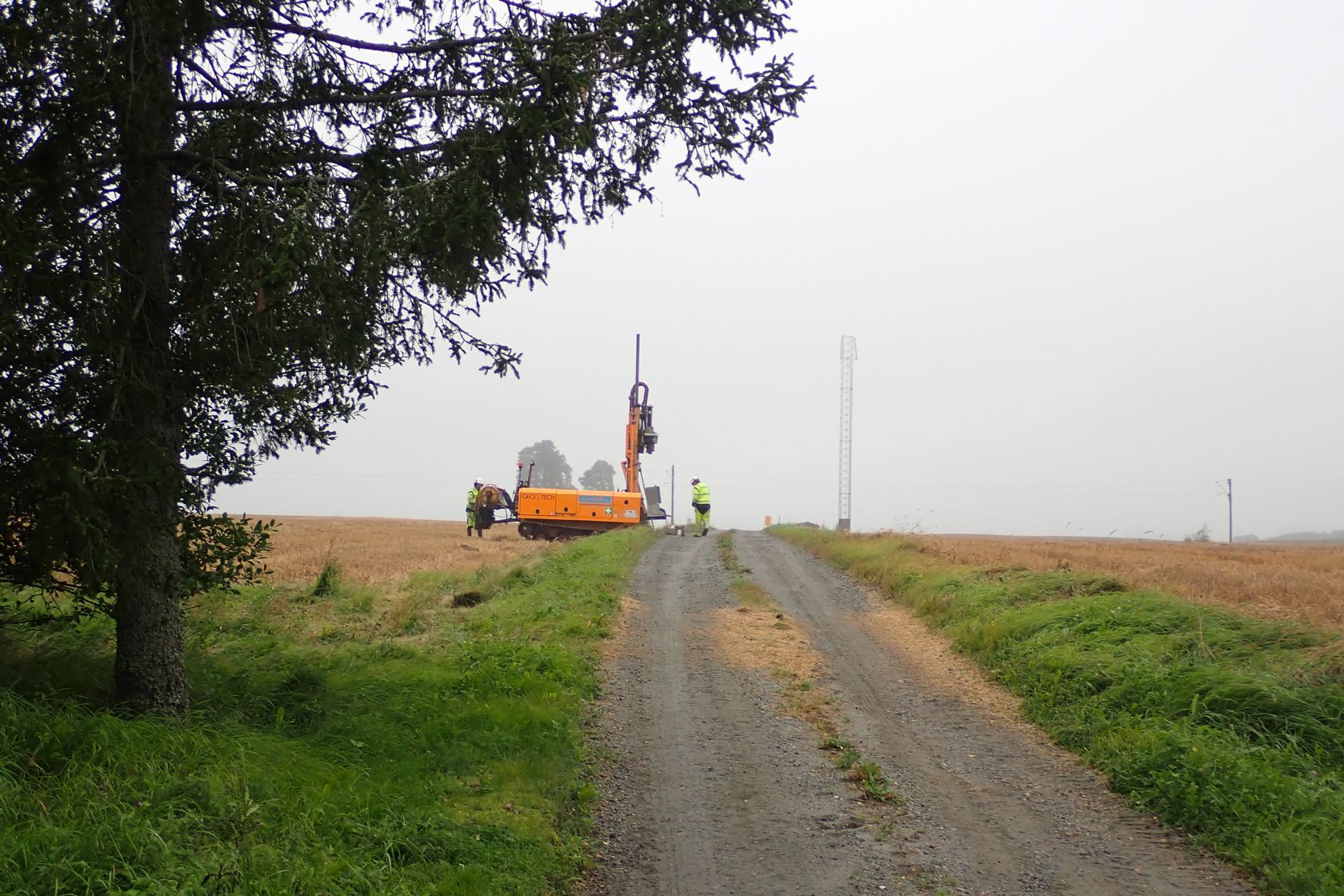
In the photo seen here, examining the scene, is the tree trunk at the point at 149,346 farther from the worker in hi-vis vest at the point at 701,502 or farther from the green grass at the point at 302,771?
the worker in hi-vis vest at the point at 701,502

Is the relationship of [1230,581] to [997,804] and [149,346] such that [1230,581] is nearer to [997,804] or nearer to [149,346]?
[997,804]

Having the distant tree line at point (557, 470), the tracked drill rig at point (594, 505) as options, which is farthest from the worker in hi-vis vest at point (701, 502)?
the distant tree line at point (557, 470)

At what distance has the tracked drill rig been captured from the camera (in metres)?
32.6

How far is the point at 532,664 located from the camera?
946 cm

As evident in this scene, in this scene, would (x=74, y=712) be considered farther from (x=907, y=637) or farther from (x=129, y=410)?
(x=907, y=637)

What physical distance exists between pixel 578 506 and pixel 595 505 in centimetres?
62

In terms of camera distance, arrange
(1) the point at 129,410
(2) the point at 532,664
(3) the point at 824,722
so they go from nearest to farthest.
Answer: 1. (1) the point at 129,410
2. (3) the point at 824,722
3. (2) the point at 532,664

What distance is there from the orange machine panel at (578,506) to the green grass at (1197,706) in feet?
69.3

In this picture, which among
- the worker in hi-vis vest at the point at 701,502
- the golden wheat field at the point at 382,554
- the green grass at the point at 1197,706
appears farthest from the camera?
the worker in hi-vis vest at the point at 701,502

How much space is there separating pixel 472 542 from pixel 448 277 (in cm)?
2396

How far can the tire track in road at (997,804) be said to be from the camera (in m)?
5.34

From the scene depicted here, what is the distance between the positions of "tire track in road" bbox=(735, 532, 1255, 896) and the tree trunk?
5.37 m

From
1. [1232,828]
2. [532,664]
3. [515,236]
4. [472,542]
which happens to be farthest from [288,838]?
[472,542]

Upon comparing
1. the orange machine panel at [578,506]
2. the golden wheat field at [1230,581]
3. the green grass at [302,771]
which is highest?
the orange machine panel at [578,506]
